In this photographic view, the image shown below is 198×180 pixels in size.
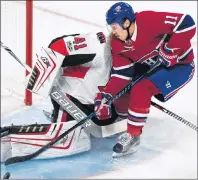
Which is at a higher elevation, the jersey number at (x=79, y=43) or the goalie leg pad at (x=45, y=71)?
the jersey number at (x=79, y=43)

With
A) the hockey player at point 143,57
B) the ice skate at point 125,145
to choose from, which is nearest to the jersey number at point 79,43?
the hockey player at point 143,57

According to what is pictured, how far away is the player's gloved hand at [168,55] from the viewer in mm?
1911

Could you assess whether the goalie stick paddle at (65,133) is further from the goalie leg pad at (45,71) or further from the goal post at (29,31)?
the goal post at (29,31)

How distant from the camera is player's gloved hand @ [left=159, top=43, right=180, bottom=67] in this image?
1.91 metres

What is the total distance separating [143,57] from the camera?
79.9 inches

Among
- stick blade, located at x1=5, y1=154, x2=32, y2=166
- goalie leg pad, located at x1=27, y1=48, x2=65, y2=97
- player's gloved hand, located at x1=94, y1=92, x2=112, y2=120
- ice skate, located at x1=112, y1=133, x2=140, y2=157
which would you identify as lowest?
stick blade, located at x1=5, y1=154, x2=32, y2=166

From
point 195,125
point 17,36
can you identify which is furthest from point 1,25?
point 195,125

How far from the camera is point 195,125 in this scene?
7.70 feet

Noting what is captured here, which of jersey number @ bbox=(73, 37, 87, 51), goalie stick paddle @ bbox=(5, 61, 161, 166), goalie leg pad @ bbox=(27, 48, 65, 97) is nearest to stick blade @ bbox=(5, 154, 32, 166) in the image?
goalie stick paddle @ bbox=(5, 61, 161, 166)

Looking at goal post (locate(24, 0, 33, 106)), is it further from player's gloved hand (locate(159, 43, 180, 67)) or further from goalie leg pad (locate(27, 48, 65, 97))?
player's gloved hand (locate(159, 43, 180, 67))

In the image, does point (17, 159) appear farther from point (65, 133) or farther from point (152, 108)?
point (152, 108)

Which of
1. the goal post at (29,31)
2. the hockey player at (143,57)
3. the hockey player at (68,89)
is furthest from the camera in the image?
the goal post at (29,31)

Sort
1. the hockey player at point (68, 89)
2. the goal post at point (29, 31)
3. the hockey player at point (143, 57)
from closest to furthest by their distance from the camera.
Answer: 1. the hockey player at point (143, 57)
2. the hockey player at point (68, 89)
3. the goal post at point (29, 31)

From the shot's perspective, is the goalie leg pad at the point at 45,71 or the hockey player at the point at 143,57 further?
the goalie leg pad at the point at 45,71
